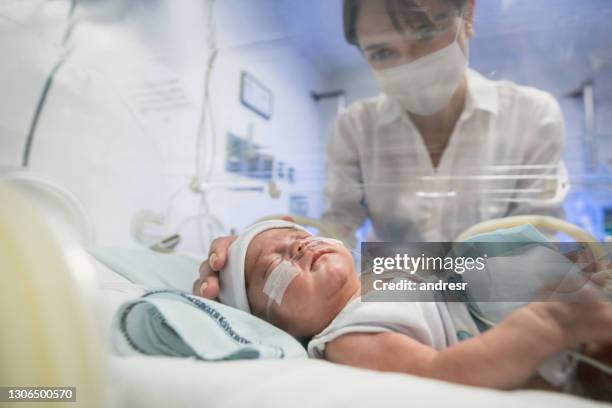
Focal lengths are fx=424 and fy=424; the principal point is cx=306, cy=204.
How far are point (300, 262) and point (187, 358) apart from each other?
0.28 meters

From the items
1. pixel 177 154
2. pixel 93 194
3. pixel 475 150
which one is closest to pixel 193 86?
pixel 177 154

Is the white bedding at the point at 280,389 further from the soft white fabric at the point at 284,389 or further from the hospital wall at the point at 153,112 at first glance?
the hospital wall at the point at 153,112

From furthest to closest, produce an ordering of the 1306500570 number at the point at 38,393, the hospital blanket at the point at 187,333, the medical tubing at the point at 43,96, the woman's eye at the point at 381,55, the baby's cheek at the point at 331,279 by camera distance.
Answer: the woman's eye at the point at 381,55 < the medical tubing at the point at 43,96 < the baby's cheek at the point at 331,279 < the hospital blanket at the point at 187,333 < the 1306500570 number at the point at 38,393

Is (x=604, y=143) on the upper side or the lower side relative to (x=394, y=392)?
upper

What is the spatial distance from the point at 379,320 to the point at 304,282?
0.18 m

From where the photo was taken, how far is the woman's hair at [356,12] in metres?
1.21

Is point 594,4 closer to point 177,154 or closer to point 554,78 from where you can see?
point 554,78

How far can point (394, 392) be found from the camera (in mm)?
399

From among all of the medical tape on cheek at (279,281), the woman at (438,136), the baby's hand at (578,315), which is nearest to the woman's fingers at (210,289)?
the medical tape on cheek at (279,281)

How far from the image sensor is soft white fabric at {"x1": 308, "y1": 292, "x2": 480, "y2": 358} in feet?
1.86

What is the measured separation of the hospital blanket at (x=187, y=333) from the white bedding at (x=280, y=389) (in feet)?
0.13

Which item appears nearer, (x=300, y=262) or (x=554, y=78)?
(x=300, y=262)

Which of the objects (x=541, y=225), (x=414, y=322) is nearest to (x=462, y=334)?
(x=414, y=322)

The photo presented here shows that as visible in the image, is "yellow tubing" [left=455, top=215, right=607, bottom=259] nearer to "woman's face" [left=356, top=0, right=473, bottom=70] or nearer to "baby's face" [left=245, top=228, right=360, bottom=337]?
"baby's face" [left=245, top=228, right=360, bottom=337]
